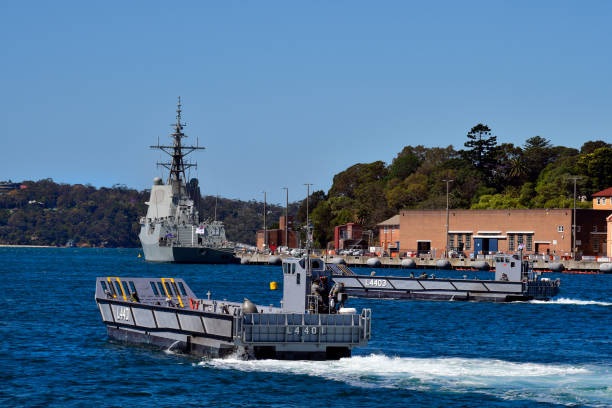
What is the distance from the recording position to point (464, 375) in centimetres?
2972

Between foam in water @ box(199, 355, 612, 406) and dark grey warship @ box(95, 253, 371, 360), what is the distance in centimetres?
51

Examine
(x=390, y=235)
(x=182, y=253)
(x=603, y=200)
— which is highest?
(x=603, y=200)

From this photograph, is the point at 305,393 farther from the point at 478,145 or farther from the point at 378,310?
the point at 478,145

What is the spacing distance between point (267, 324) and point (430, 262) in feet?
331

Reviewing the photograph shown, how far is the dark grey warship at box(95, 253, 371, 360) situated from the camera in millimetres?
29781

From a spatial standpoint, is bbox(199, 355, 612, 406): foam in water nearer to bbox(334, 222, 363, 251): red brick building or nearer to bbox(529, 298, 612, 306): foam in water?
bbox(529, 298, 612, 306): foam in water

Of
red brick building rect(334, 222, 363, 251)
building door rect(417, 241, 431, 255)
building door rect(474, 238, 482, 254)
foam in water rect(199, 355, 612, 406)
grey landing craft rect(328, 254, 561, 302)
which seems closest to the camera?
foam in water rect(199, 355, 612, 406)

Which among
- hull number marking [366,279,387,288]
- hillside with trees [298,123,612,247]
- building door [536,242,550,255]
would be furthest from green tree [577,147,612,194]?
hull number marking [366,279,387,288]

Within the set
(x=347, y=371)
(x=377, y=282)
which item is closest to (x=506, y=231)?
(x=377, y=282)

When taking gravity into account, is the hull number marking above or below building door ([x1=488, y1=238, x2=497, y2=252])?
below

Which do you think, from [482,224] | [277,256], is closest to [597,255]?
[482,224]

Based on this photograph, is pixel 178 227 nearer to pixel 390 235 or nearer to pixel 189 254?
pixel 189 254

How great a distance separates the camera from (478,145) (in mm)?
180625

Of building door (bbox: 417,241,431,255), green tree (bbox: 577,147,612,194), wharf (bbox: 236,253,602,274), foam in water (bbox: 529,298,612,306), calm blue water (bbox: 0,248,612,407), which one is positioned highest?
green tree (bbox: 577,147,612,194)
